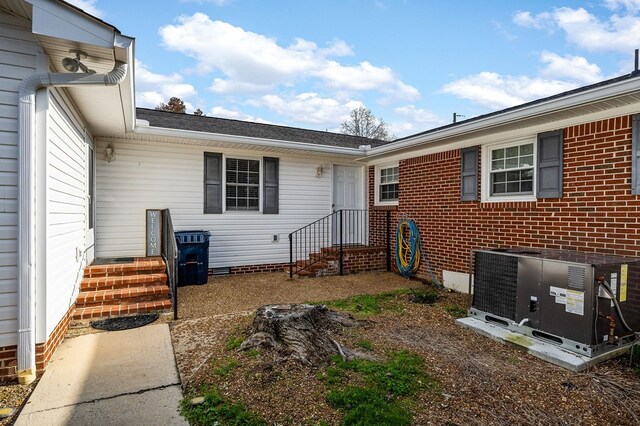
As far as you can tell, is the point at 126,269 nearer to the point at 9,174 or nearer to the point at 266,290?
the point at 266,290

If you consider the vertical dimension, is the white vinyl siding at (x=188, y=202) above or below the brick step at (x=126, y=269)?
above

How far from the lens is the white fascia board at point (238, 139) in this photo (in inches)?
237

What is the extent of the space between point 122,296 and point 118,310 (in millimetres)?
235

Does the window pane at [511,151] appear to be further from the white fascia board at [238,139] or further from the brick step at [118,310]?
the brick step at [118,310]

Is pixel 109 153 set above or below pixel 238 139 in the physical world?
below

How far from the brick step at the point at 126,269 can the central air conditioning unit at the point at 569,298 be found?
15.9ft

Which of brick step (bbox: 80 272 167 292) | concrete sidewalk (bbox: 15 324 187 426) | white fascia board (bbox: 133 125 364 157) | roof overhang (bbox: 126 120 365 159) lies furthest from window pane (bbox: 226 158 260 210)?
concrete sidewalk (bbox: 15 324 187 426)

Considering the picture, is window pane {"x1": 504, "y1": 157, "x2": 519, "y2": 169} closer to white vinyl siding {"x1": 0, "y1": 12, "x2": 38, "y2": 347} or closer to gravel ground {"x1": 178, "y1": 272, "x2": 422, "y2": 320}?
gravel ground {"x1": 178, "y1": 272, "x2": 422, "y2": 320}

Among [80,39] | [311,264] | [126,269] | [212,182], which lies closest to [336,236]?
[311,264]

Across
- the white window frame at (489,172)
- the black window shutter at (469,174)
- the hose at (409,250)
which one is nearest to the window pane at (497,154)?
the white window frame at (489,172)

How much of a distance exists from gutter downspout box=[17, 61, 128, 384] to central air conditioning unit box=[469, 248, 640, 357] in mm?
4610

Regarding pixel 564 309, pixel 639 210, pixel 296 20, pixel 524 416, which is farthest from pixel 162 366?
pixel 296 20

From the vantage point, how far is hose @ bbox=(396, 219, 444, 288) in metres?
6.98

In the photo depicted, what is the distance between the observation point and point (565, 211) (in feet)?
15.5
